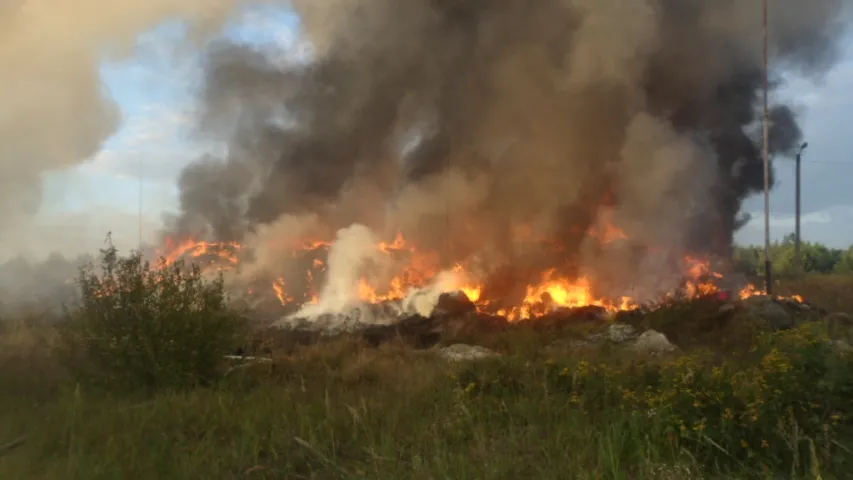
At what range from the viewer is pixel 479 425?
17.6 ft

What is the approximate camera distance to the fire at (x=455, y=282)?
20469 millimetres

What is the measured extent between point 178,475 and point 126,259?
4.41 m

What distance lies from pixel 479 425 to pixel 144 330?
4489 mm

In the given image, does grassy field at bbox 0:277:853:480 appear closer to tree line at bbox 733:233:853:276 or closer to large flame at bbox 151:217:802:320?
large flame at bbox 151:217:802:320

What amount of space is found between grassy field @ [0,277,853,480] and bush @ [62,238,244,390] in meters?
0.27

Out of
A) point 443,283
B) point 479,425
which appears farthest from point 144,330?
point 443,283

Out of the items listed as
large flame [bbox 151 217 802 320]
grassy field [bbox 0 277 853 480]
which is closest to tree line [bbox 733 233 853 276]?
large flame [bbox 151 217 802 320]

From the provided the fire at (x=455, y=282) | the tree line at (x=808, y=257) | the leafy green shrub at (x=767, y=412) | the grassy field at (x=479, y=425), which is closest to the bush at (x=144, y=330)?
the grassy field at (x=479, y=425)

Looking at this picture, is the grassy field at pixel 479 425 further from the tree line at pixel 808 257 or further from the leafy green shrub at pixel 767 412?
the tree line at pixel 808 257

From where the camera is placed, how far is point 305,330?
1532 cm

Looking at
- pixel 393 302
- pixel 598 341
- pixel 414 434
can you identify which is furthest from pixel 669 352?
pixel 393 302

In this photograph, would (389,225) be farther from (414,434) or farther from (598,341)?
(414,434)

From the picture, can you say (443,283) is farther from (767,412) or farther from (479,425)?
(767,412)

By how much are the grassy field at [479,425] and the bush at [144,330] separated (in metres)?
0.27
